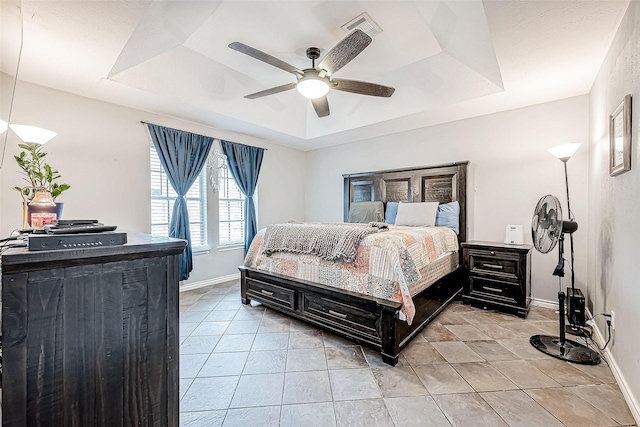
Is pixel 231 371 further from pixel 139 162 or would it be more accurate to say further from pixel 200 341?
pixel 139 162

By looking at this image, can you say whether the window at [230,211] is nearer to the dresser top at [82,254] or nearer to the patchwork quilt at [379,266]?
the patchwork quilt at [379,266]

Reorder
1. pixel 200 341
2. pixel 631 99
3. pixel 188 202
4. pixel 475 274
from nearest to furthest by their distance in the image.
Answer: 1. pixel 631 99
2. pixel 200 341
3. pixel 475 274
4. pixel 188 202

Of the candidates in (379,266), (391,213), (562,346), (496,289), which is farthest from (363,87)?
(562,346)

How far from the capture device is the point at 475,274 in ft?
10.6

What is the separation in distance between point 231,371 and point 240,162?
324 cm

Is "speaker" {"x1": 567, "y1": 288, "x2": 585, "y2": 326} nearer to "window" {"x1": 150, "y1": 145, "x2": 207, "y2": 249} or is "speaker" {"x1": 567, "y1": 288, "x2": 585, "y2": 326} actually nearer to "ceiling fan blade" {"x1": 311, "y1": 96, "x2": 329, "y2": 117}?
"ceiling fan blade" {"x1": 311, "y1": 96, "x2": 329, "y2": 117}

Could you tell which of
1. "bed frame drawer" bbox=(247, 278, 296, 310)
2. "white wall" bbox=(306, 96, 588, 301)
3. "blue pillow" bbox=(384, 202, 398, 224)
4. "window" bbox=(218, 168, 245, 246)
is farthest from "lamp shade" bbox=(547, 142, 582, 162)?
"window" bbox=(218, 168, 245, 246)

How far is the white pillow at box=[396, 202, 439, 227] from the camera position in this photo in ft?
12.1

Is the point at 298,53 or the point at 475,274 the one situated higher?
the point at 298,53

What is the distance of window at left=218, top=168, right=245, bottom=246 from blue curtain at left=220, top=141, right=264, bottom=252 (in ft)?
0.41

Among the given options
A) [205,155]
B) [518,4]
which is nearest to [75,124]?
[205,155]

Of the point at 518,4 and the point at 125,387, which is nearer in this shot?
the point at 125,387

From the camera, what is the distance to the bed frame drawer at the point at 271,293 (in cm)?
279

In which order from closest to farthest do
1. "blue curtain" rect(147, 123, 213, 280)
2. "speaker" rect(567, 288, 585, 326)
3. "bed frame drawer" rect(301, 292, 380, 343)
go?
"bed frame drawer" rect(301, 292, 380, 343)
"speaker" rect(567, 288, 585, 326)
"blue curtain" rect(147, 123, 213, 280)
